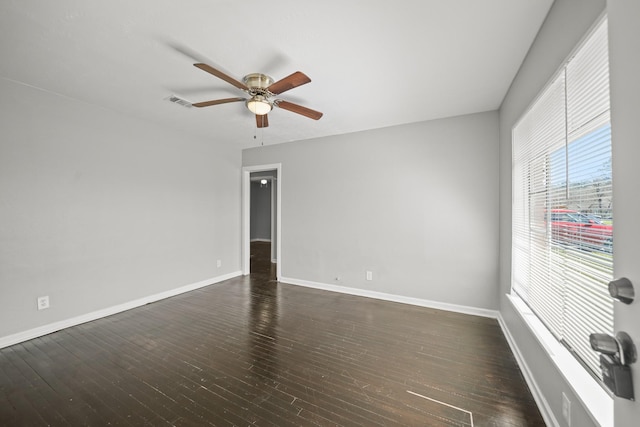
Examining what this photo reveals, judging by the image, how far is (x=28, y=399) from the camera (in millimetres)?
1781

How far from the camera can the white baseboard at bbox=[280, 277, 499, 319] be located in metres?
3.16

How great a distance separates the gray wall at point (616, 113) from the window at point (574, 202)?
14cm

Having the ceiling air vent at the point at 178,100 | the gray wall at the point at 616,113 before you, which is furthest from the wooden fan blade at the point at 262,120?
the gray wall at the point at 616,113

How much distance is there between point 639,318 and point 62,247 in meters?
4.45

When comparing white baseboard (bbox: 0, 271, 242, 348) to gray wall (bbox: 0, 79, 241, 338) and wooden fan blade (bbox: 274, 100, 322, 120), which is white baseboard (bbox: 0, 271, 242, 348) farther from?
wooden fan blade (bbox: 274, 100, 322, 120)

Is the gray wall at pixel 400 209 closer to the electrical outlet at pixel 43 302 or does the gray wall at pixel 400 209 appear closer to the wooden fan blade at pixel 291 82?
the wooden fan blade at pixel 291 82

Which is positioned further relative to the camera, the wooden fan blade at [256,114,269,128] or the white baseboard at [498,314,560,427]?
the wooden fan blade at [256,114,269,128]

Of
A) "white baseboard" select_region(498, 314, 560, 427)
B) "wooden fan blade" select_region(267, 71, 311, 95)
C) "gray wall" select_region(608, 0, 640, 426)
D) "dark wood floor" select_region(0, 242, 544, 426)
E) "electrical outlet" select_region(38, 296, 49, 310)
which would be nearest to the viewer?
"gray wall" select_region(608, 0, 640, 426)

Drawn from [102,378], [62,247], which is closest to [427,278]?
[102,378]

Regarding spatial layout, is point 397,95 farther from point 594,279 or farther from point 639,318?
point 639,318

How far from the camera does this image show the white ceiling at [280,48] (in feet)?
5.24

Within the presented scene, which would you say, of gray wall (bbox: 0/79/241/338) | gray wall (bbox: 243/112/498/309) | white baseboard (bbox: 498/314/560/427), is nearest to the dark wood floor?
white baseboard (bbox: 498/314/560/427)

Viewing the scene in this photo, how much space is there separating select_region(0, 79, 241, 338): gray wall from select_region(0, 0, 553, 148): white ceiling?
46 centimetres

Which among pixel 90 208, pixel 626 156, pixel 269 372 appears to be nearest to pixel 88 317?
pixel 90 208
